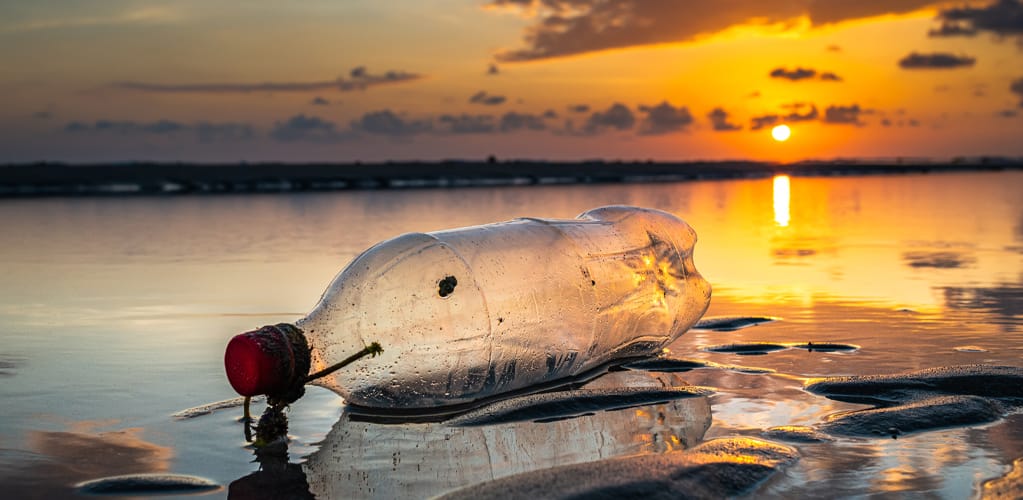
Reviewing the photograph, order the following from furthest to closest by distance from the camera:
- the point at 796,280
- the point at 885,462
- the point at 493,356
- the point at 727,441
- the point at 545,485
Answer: the point at 796,280
the point at 493,356
the point at 727,441
the point at 885,462
the point at 545,485

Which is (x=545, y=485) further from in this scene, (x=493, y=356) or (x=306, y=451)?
(x=493, y=356)

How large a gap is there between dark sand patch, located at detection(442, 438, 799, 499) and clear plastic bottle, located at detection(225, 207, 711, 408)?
108 cm

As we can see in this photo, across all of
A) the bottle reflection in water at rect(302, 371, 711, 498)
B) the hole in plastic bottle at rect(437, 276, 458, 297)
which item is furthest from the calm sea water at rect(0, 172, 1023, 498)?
the hole in plastic bottle at rect(437, 276, 458, 297)

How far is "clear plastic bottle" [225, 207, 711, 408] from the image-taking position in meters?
4.23

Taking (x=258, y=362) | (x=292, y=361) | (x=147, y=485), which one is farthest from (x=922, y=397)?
(x=147, y=485)

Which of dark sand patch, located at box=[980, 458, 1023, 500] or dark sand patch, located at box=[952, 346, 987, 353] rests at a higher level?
dark sand patch, located at box=[952, 346, 987, 353]

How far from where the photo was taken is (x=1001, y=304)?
7.27 meters

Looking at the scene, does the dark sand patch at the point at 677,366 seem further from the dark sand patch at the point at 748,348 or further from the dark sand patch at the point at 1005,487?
the dark sand patch at the point at 1005,487

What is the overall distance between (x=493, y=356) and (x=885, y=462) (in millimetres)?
1717

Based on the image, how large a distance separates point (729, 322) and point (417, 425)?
3.01m

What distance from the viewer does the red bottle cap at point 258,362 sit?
3684 millimetres

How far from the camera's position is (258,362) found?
3695mm

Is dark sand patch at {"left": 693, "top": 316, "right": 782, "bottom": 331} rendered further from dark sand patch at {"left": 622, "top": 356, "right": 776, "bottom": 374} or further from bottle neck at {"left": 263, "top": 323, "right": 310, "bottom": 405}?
bottle neck at {"left": 263, "top": 323, "right": 310, "bottom": 405}

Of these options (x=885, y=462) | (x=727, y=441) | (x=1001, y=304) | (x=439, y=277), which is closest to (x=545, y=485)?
(x=727, y=441)
